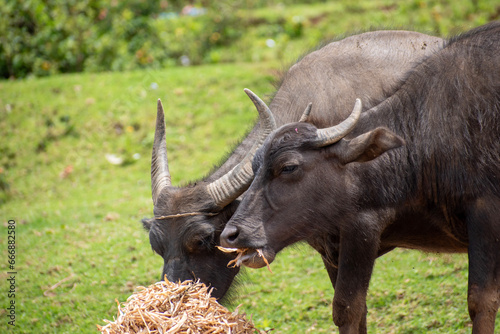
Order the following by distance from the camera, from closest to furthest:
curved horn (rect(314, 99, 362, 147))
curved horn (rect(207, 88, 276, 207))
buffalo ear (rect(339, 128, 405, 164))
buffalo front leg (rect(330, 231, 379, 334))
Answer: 1. buffalo ear (rect(339, 128, 405, 164))
2. curved horn (rect(314, 99, 362, 147))
3. buffalo front leg (rect(330, 231, 379, 334))
4. curved horn (rect(207, 88, 276, 207))

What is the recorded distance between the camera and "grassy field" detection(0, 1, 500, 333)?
5.22 m

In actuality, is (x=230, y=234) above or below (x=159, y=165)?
above

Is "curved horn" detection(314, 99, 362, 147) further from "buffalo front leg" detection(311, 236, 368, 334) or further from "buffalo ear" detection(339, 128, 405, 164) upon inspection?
"buffalo front leg" detection(311, 236, 368, 334)

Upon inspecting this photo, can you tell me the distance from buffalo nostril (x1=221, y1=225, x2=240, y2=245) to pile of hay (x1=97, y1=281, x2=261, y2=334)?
0.35 metres

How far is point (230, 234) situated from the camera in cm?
347

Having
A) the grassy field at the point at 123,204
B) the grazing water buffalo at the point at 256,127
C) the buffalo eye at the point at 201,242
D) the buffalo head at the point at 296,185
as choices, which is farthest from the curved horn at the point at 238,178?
the grassy field at the point at 123,204

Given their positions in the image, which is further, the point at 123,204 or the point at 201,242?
the point at 123,204

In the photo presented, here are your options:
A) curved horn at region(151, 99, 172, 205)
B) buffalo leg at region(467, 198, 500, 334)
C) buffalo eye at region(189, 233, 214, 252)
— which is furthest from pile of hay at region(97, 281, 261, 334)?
buffalo leg at region(467, 198, 500, 334)

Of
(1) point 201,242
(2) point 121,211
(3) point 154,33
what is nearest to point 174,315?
(1) point 201,242

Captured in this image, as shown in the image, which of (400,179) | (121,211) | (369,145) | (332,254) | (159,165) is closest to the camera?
(369,145)

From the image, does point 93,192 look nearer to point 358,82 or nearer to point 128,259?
point 128,259

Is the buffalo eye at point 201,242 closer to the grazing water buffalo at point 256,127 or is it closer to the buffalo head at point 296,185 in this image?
the grazing water buffalo at point 256,127

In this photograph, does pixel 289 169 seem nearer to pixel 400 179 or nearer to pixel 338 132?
pixel 338 132

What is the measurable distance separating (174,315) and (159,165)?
1.49 m
